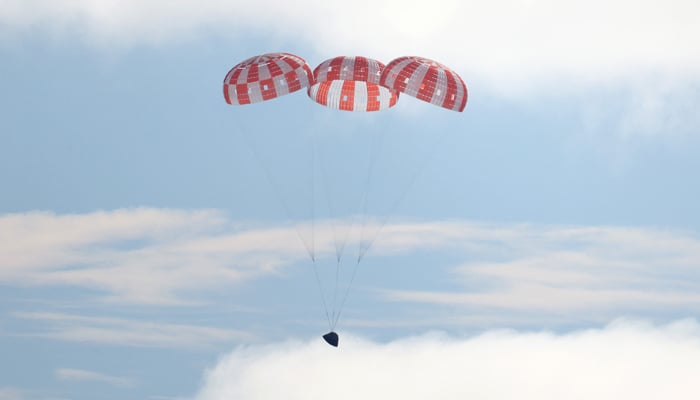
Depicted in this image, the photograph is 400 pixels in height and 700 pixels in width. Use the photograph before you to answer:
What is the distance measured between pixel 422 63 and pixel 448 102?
1.90m

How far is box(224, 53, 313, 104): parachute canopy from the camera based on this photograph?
43250 mm

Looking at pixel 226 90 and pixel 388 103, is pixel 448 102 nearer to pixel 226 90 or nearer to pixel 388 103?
pixel 388 103

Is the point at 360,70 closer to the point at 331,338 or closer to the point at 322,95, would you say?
the point at 322,95

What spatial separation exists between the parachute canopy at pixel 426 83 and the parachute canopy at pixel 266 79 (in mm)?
3226

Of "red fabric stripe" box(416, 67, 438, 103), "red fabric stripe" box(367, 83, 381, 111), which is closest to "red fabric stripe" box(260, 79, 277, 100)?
"red fabric stripe" box(367, 83, 381, 111)

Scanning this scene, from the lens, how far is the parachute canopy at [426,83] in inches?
1681

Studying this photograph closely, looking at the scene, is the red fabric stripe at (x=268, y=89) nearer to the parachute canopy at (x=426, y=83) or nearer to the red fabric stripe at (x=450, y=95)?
the parachute canopy at (x=426, y=83)

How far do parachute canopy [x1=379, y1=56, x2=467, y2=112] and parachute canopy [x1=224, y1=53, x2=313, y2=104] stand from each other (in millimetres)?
3226

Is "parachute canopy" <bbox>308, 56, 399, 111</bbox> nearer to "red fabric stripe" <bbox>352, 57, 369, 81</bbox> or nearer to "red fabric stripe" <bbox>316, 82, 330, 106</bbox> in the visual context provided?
"red fabric stripe" <bbox>316, 82, 330, 106</bbox>

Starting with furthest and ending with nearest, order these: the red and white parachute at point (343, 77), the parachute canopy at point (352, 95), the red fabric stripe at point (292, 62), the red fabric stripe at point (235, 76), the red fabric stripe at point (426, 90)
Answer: the parachute canopy at point (352, 95) < the red fabric stripe at point (235, 76) < the red fabric stripe at point (292, 62) < the red and white parachute at point (343, 77) < the red fabric stripe at point (426, 90)

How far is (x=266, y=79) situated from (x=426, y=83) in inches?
243

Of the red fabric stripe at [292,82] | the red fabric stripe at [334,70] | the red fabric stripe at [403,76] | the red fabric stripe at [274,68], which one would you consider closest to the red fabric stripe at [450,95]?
the red fabric stripe at [403,76]

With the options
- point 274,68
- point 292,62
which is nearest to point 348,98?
point 292,62

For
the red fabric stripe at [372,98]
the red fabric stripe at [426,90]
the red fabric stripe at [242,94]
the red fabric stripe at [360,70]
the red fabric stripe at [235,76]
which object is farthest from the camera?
the red fabric stripe at [372,98]
